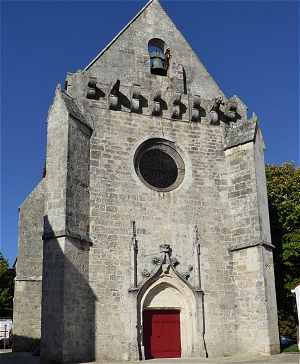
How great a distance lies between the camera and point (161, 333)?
15164 mm

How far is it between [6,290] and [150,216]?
22.6 m

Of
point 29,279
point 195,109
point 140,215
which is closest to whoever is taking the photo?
point 140,215

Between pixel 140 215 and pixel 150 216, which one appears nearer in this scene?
pixel 140 215

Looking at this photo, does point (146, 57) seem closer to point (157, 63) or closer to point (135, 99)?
point (157, 63)

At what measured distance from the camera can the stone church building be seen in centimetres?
1416

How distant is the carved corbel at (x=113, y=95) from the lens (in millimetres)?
16328

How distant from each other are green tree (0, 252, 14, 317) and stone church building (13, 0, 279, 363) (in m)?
17.0

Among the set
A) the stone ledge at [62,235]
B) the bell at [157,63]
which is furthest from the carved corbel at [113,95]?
the stone ledge at [62,235]

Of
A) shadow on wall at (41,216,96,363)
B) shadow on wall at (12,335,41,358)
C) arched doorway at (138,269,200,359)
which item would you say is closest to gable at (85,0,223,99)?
shadow on wall at (41,216,96,363)

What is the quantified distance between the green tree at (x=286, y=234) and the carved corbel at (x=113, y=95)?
346 inches

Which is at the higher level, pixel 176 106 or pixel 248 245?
pixel 176 106

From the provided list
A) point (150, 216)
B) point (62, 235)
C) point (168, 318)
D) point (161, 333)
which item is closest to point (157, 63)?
point (150, 216)

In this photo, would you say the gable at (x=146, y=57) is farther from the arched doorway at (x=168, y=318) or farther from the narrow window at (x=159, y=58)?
the arched doorway at (x=168, y=318)

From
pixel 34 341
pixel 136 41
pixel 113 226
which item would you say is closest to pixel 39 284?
pixel 34 341
